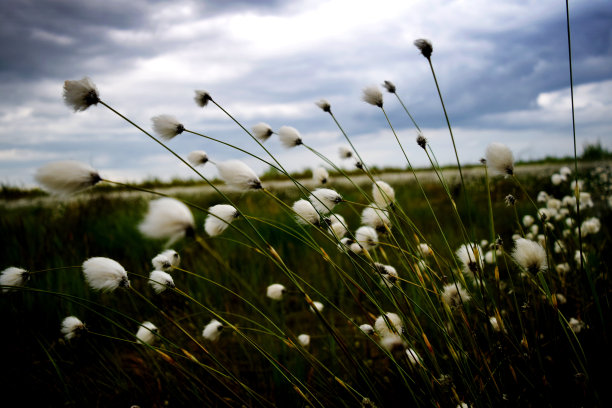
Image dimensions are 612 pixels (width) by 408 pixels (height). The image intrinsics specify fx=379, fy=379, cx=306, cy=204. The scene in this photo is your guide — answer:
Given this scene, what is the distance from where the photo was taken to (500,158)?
1323mm

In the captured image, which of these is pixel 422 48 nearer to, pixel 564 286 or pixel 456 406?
pixel 456 406

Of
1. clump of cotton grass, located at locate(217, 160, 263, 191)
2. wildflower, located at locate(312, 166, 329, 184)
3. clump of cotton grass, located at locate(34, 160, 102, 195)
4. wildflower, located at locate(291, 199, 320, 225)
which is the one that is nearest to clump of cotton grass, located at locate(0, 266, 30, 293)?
clump of cotton grass, located at locate(34, 160, 102, 195)

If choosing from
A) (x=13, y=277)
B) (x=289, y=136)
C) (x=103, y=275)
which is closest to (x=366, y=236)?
(x=289, y=136)

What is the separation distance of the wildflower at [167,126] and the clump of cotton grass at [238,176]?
0.26 metres

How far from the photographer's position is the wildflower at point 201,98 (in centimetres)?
159

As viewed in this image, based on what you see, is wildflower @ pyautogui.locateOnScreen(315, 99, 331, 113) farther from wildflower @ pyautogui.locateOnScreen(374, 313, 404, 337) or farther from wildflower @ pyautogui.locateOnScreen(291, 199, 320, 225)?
wildflower @ pyautogui.locateOnScreen(374, 313, 404, 337)

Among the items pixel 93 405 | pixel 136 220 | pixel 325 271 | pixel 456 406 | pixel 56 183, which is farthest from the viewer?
pixel 136 220

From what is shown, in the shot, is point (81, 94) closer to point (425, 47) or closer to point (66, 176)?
point (66, 176)

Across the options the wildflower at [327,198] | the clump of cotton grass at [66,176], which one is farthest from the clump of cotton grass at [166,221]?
the wildflower at [327,198]

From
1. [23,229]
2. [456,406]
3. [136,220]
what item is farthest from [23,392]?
[136,220]

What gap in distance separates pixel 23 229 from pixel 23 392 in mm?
2398

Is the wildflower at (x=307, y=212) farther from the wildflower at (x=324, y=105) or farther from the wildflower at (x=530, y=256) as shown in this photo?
the wildflower at (x=530, y=256)

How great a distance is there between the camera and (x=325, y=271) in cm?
323

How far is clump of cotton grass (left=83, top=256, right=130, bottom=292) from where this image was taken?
1184 mm
